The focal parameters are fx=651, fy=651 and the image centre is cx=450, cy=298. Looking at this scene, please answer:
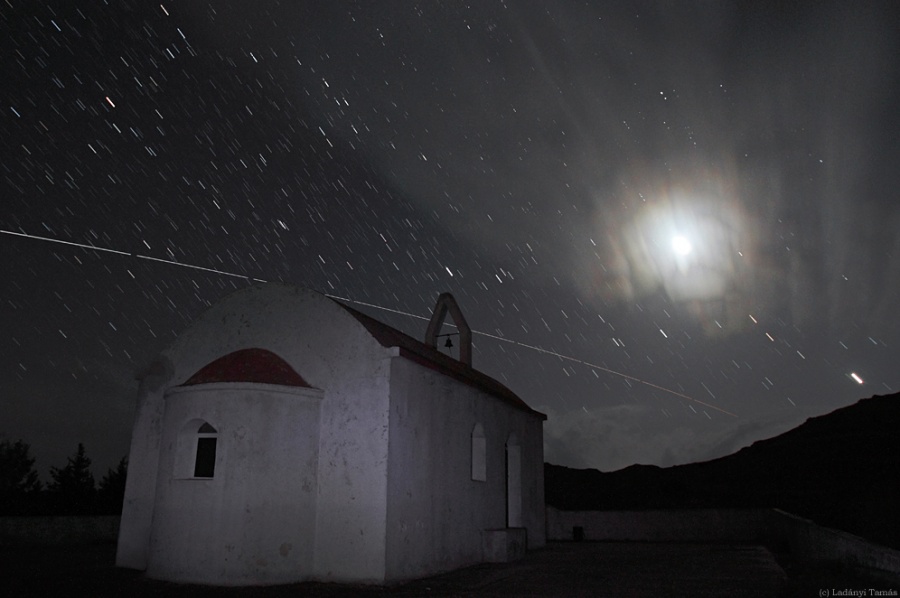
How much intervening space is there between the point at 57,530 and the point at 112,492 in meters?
16.2

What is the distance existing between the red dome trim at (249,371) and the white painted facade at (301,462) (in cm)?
8

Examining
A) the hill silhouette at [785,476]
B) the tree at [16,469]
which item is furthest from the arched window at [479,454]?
the tree at [16,469]

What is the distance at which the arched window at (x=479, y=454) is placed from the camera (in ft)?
56.0

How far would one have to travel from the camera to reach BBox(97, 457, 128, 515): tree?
29.4 meters

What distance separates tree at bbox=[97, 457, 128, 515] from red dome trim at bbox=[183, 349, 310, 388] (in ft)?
25.6

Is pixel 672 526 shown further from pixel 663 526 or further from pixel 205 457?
pixel 205 457

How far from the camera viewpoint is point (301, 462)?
513 inches

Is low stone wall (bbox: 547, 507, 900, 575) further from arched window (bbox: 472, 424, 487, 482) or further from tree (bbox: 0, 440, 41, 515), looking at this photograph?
tree (bbox: 0, 440, 41, 515)

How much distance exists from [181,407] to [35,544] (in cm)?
1184

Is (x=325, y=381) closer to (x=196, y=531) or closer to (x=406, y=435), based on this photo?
(x=406, y=435)

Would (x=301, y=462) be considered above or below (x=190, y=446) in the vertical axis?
below

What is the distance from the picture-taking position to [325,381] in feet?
45.0

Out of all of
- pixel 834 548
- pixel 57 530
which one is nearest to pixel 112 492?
pixel 57 530

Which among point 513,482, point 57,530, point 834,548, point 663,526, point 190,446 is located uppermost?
point 190,446
